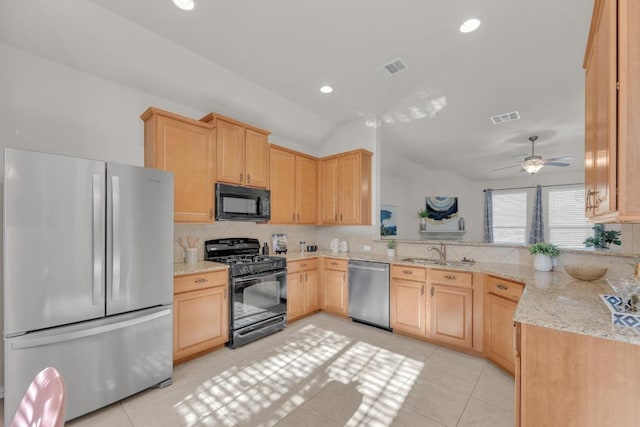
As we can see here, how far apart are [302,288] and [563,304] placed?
112 inches

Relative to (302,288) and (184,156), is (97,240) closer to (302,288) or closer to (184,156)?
(184,156)

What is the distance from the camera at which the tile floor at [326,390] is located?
191cm

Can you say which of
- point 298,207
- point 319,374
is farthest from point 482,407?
point 298,207

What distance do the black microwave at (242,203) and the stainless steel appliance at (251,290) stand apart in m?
0.45

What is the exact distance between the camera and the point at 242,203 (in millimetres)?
3332

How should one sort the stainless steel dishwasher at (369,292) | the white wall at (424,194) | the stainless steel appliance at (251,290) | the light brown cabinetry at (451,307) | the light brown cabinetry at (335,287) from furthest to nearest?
the white wall at (424,194) → the light brown cabinetry at (335,287) → the stainless steel dishwasher at (369,292) → the stainless steel appliance at (251,290) → the light brown cabinetry at (451,307)

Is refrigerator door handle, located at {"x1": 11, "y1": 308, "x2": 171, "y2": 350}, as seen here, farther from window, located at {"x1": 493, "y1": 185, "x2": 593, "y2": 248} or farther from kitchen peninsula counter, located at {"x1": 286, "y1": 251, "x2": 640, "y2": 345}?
window, located at {"x1": 493, "y1": 185, "x2": 593, "y2": 248}

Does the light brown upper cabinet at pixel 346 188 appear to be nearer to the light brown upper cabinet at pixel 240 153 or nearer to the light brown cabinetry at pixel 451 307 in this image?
the light brown upper cabinet at pixel 240 153

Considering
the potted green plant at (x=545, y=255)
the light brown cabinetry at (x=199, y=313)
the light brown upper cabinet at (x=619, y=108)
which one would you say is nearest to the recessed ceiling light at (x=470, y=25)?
the light brown upper cabinet at (x=619, y=108)

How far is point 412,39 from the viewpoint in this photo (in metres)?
2.50

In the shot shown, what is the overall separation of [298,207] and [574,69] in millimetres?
3658

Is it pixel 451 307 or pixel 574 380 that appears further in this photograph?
pixel 451 307

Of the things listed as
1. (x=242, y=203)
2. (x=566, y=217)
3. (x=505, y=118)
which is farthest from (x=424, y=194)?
(x=242, y=203)

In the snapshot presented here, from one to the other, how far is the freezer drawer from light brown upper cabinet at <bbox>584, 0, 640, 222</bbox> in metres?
2.93
